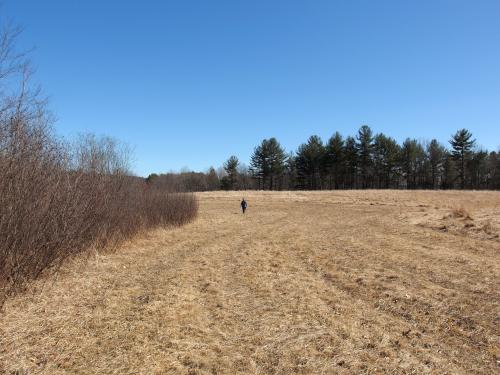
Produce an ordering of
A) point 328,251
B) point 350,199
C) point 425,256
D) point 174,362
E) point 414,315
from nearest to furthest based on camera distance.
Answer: point 174,362
point 414,315
point 425,256
point 328,251
point 350,199

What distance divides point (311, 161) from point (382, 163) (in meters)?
13.7

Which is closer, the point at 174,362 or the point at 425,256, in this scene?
the point at 174,362

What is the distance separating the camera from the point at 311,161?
7275 cm

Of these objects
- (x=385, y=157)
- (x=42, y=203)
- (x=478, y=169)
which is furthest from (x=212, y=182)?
(x=42, y=203)

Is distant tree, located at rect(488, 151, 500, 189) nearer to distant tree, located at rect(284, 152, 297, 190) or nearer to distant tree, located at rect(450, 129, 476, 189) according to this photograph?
distant tree, located at rect(450, 129, 476, 189)

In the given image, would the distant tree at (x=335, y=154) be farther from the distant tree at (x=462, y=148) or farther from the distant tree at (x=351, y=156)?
the distant tree at (x=462, y=148)

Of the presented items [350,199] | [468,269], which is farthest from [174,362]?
[350,199]

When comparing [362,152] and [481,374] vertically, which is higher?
[362,152]

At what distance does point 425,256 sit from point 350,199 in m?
33.8

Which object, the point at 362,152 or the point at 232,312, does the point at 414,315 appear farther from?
the point at 362,152

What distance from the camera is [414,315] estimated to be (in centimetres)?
541

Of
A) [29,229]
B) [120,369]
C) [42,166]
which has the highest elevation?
[42,166]

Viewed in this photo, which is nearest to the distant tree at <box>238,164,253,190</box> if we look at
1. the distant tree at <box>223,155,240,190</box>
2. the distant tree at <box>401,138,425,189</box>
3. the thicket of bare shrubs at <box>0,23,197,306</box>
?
the distant tree at <box>223,155,240,190</box>

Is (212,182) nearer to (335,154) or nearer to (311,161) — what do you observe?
(311,161)
